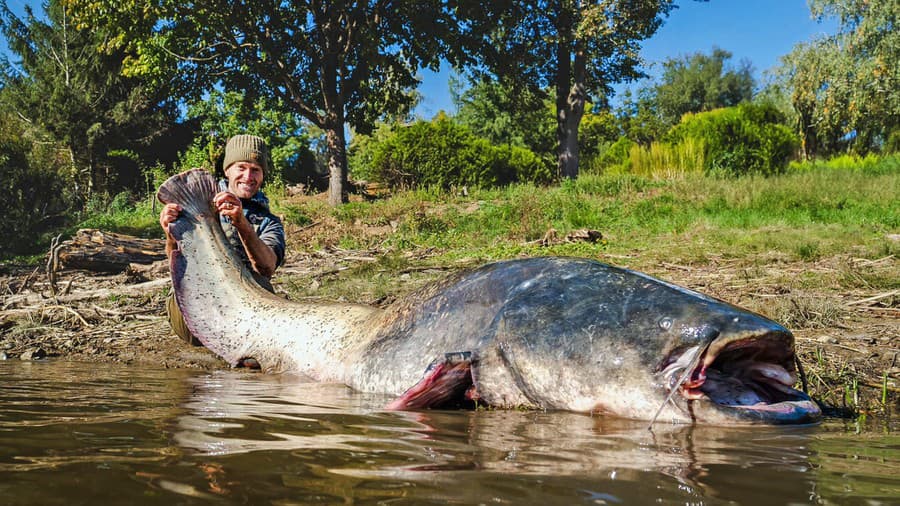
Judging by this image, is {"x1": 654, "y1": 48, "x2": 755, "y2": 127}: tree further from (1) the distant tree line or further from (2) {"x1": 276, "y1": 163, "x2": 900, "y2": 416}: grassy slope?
(2) {"x1": 276, "y1": 163, "x2": 900, "y2": 416}: grassy slope

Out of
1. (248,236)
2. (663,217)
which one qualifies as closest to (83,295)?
(248,236)

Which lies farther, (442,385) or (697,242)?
(697,242)

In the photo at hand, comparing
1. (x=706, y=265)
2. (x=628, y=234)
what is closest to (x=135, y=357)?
(x=706, y=265)

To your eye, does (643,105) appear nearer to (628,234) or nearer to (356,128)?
(356,128)

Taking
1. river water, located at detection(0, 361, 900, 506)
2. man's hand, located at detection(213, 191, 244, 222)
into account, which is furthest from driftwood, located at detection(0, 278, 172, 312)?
river water, located at detection(0, 361, 900, 506)

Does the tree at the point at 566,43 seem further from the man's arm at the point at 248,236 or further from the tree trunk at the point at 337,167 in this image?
the man's arm at the point at 248,236

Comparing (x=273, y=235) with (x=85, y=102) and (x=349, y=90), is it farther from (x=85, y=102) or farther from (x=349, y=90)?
(x=85, y=102)

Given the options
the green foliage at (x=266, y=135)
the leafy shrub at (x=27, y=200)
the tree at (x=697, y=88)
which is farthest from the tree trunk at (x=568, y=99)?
the tree at (x=697, y=88)

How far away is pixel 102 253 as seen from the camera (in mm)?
9625

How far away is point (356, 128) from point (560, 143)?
263 inches

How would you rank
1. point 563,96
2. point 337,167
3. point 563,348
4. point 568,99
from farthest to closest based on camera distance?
point 563,96, point 568,99, point 337,167, point 563,348

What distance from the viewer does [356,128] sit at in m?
22.0

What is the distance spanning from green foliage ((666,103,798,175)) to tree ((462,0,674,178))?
3.21m

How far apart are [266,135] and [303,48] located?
442 centimetres
